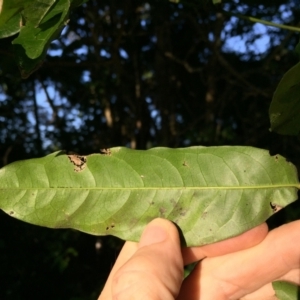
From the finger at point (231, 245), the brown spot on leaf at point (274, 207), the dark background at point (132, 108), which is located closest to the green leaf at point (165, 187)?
the brown spot on leaf at point (274, 207)

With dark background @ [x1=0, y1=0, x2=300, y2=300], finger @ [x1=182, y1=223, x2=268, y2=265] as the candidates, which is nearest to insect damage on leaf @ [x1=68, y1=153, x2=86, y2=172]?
finger @ [x1=182, y1=223, x2=268, y2=265]

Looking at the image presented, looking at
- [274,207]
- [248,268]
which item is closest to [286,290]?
[248,268]

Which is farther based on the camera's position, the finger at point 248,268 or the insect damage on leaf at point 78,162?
the finger at point 248,268

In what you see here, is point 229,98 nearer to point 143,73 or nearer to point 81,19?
point 143,73

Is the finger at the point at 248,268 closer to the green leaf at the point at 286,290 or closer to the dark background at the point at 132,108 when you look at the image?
the green leaf at the point at 286,290

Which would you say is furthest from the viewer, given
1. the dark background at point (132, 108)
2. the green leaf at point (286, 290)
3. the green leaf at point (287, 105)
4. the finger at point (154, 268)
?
the dark background at point (132, 108)

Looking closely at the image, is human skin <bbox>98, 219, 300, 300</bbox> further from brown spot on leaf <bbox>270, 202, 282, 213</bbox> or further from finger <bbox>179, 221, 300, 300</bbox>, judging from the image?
brown spot on leaf <bbox>270, 202, 282, 213</bbox>

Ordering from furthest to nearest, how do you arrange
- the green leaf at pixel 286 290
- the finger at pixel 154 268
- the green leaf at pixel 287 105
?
the green leaf at pixel 286 290, the finger at pixel 154 268, the green leaf at pixel 287 105

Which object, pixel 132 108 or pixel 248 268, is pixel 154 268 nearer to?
pixel 248 268
